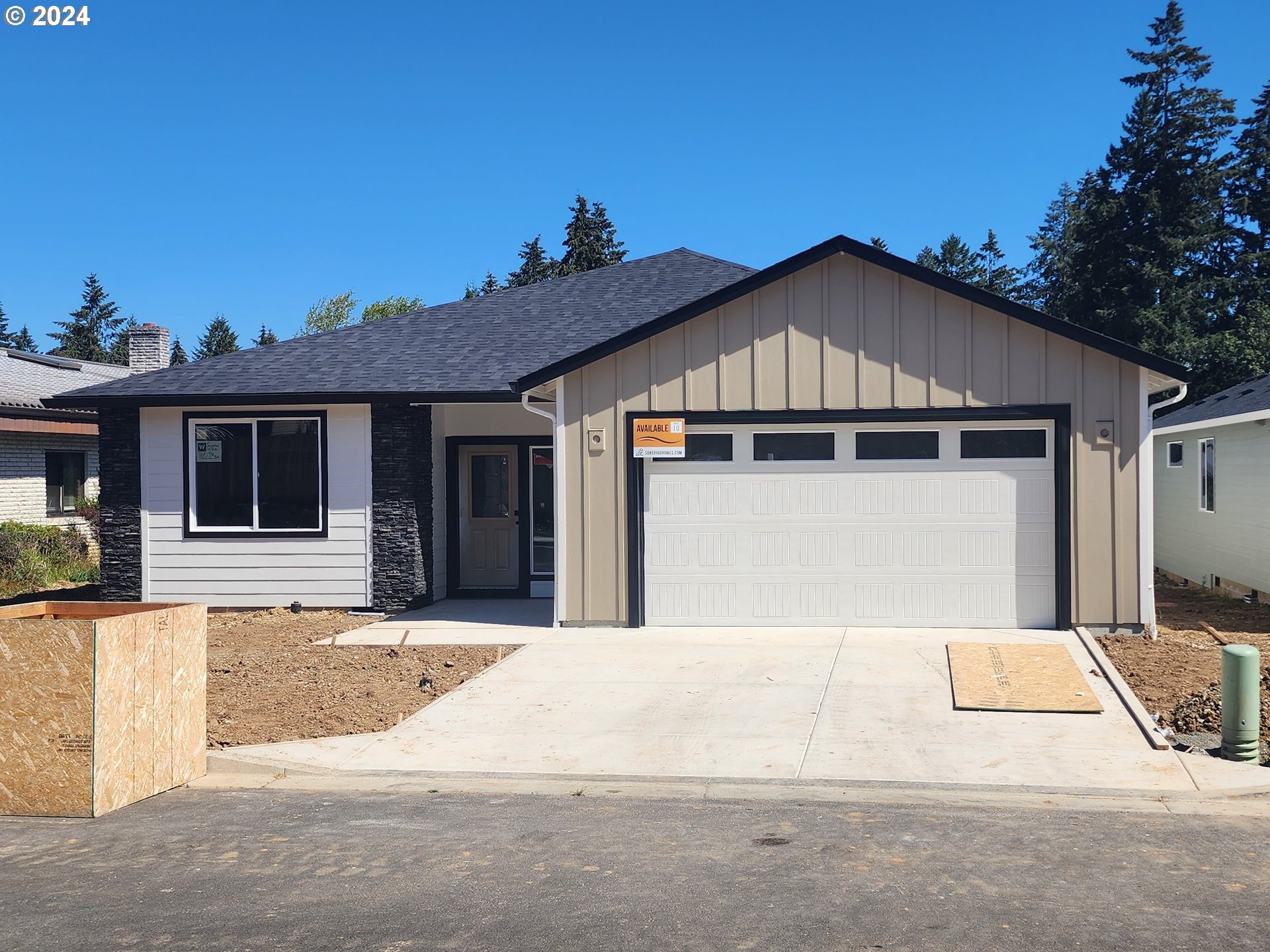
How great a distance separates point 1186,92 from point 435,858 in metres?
46.4

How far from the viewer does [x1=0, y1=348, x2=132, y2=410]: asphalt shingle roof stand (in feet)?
73.7

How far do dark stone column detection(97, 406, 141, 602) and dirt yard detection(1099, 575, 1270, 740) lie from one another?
12.2 meters

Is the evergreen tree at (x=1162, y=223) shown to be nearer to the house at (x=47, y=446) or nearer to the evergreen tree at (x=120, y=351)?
the house at (x=47, y=446)

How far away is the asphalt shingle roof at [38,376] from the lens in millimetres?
22469

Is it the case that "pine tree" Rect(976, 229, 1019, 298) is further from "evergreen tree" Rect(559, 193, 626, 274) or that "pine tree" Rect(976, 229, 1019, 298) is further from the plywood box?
the plywood box

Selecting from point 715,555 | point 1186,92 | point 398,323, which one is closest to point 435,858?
point 715,555

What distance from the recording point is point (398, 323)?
18062 mm

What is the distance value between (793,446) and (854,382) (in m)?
1.01

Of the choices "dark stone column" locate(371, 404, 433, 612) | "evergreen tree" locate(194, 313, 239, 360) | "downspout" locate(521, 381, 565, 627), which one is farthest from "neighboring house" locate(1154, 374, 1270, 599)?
"evergreen tree" locate(194, 313, 239, 360)

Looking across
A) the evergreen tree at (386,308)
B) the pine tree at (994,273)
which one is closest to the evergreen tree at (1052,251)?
the pine tree at (994,273)

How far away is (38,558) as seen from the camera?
2025cm

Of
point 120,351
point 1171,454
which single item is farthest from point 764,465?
point 120,351

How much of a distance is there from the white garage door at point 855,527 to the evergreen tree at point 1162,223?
29545 millimetres

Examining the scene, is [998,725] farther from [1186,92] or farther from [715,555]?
[1186,92]
